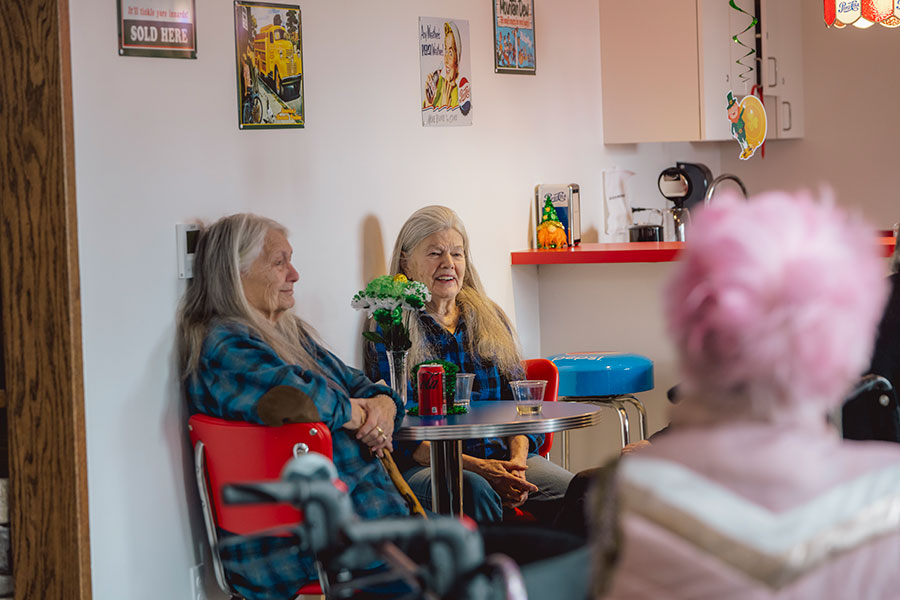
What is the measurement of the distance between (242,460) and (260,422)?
0.12 metres

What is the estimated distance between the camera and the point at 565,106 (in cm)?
480

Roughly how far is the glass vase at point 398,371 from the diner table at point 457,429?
14cm

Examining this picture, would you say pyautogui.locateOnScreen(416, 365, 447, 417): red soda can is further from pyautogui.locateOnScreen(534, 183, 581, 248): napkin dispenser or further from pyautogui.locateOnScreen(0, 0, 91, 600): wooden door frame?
pyautogui.locateOnScreen(534, 183, 581, 248): napkin dispenser

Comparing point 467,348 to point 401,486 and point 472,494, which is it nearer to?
point 472,494

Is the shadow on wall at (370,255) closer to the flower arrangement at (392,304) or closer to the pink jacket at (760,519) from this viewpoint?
the flower arrangement at (392,304)

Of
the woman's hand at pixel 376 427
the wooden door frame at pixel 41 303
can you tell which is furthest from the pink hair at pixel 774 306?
the wooden door frame at pixel 41 303

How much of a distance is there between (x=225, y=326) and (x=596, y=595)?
6.40 ft

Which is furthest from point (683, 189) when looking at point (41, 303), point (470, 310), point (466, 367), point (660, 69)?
point (41, 303)

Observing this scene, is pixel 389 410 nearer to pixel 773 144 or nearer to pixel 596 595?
pixel 596 595

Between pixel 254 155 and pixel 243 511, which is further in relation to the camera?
pixel 254 155

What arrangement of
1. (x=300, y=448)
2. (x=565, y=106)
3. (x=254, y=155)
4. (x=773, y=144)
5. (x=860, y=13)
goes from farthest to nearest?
(x=773, y=144)
(x=565, y=106)
(x=860, y=13)
(x=254, y=155)
(x=300, y=448)

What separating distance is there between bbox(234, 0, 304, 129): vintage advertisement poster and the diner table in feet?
3.30

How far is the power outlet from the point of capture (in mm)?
3211

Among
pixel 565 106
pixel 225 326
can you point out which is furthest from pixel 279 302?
pixel 565 106
